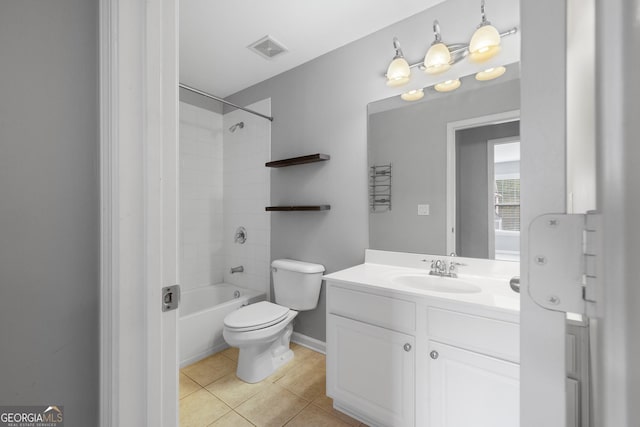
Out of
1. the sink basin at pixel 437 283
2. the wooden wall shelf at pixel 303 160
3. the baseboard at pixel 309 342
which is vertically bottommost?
the baseboard at pixel 309 342

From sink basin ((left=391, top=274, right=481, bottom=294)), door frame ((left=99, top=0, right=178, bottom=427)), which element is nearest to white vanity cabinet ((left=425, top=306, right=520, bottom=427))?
sink basin ((left=391, top=274, right=481, bottom=294))

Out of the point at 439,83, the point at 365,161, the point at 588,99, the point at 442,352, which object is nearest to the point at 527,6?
the point at 588,99

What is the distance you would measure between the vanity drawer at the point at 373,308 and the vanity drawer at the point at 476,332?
97mm

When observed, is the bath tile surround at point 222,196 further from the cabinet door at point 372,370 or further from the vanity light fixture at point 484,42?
the vanity light fixture at point 484,42

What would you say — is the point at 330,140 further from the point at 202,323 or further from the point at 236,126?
the point at 202,323

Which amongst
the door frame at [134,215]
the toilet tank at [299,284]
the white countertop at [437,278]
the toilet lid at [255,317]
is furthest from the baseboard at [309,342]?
the door frame at [134,215]

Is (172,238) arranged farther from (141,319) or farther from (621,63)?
(621,63)

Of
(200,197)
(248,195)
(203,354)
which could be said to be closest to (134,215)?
(203,354)

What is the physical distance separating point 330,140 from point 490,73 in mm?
1081

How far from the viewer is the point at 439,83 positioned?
1609 millimetres

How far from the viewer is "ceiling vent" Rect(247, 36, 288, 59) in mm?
1998

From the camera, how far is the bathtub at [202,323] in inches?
80.9

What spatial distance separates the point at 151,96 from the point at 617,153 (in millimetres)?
824

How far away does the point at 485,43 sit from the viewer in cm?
139
